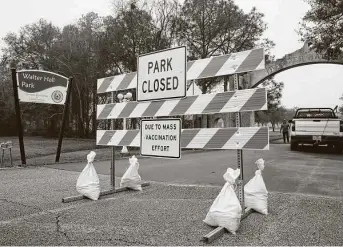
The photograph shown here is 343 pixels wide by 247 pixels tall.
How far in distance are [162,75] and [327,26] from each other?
14.5 metres

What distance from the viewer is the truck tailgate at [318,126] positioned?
14.4 metres

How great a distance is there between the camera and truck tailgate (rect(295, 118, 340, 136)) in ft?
47.2

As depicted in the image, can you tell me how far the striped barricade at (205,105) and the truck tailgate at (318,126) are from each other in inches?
465

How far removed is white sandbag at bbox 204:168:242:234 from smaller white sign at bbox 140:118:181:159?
0.88 m

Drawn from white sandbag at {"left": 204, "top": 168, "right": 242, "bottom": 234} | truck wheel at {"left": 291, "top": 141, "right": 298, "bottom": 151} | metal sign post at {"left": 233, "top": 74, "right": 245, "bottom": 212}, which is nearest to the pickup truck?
truck wheel at {"left": 291, "top": 141, "right": 298, "bottom": 151}

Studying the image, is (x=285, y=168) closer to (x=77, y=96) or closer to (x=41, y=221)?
(x=41, y=221)

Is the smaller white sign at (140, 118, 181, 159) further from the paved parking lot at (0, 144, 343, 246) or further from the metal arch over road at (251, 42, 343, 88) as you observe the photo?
the metal arch over road at (251, 42, 343, 88)

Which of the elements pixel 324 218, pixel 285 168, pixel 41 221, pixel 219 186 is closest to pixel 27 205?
pixel 41 221

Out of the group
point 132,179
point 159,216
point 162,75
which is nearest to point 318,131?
point 132,179

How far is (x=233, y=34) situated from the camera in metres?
31.3

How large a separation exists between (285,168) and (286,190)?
3.37 metres

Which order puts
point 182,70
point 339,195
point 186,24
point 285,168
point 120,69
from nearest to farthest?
point 182,70
point 339,195
point 285,168
point 120,69
point 186,24

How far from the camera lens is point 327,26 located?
15.9 metres

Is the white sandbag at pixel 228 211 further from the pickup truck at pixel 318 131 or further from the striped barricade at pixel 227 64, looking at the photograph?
the pickup truck at pixel 318 131
